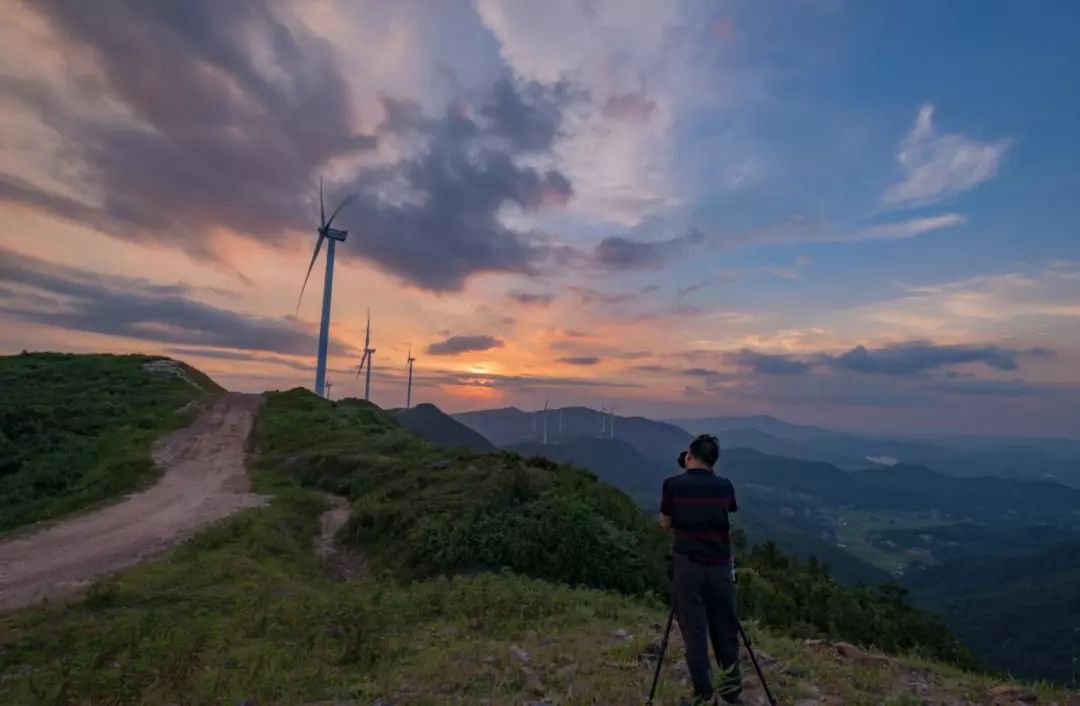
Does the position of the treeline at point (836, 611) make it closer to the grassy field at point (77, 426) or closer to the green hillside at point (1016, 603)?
the grassy field at point (77, 426)

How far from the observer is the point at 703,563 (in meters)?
7.75

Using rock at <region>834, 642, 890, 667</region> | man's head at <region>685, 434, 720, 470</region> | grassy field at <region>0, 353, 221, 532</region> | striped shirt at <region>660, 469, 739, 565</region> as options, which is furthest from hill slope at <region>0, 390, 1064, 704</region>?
grassy field at <region>0, 353, 221, 532</region>

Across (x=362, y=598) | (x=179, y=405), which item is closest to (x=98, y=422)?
(x=179, y=405)

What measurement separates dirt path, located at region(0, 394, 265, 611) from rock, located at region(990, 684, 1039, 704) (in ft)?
56.9

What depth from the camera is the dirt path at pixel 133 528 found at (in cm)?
1462

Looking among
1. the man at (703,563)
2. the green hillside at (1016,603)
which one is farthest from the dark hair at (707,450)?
the green hillside at (1016,603)

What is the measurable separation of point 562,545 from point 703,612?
9846 mm

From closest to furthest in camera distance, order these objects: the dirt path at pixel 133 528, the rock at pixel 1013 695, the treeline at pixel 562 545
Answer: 1. the rock at pixel 1013 695
2. the dirt path at pixel 133 528
3. the treeline at pixel 562 545

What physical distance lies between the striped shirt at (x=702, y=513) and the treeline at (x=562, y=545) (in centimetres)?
867

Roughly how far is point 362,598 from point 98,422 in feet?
101

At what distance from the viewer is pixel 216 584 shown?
14250mm

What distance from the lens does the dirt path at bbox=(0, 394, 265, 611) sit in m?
14.6

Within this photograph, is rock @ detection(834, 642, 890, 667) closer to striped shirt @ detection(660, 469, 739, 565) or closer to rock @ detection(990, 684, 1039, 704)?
rock @ detection(990, 684, 1039, 704)

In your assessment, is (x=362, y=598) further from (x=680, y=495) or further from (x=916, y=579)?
(x=916, y=579)
